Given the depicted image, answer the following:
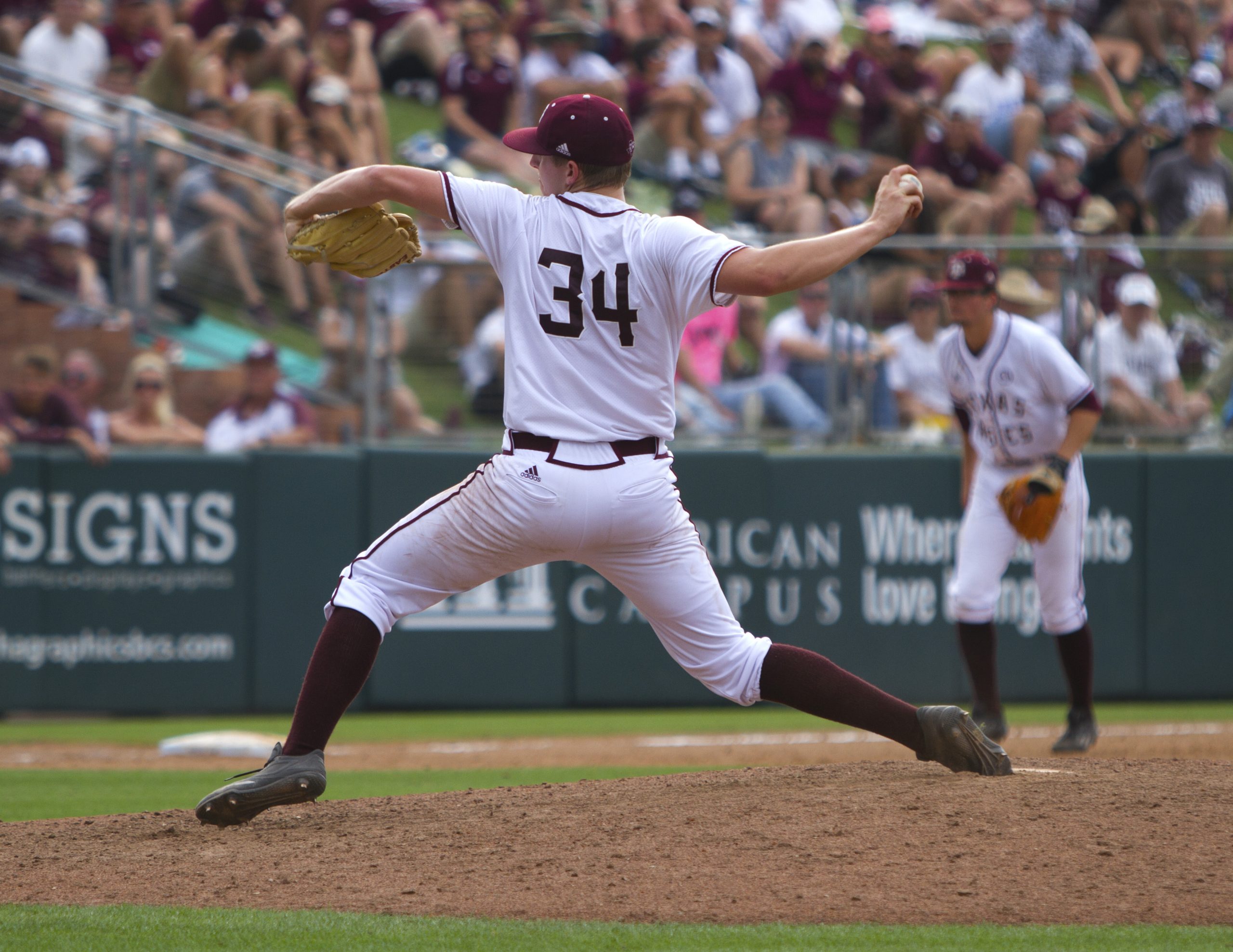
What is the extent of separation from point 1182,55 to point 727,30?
6338mm

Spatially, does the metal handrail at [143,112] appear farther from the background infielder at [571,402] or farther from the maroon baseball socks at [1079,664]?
the background infielder at [571,402]

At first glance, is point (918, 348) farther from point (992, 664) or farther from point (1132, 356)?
point (992, 664)

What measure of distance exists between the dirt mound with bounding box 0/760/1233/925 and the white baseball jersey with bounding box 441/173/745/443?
1.15m

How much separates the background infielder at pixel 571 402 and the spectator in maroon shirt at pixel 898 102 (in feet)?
32.9

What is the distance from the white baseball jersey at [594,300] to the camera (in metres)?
3.95

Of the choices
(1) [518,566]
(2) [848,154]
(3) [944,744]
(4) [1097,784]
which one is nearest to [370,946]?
(1) [518,566]

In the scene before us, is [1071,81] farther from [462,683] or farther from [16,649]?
[16,649]

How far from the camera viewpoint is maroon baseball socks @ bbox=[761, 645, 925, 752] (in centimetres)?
426

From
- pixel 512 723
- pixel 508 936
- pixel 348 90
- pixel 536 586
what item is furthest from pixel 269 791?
pixel 348 90

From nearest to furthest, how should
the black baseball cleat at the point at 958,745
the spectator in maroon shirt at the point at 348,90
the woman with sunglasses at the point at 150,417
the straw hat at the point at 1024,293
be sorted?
the black baseball cleat at the point at 958,745 → the woman with sunglasses at the point at 150,417 → the straw hat at the point at 1024,293 → the spectator in maroon shirt at the point at 348,90

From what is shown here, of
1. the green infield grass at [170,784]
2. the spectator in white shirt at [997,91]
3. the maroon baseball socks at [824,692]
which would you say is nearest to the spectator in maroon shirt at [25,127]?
the green infield grass at [170,784]

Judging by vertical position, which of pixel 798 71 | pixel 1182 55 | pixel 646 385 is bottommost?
pixel 646 385

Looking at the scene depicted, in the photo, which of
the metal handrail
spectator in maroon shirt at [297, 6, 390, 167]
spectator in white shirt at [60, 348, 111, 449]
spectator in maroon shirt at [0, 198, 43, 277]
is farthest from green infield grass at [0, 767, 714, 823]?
spectator in maroon shirt at [297, 6, 390, 167]

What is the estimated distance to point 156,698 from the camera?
9.05m
